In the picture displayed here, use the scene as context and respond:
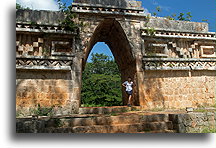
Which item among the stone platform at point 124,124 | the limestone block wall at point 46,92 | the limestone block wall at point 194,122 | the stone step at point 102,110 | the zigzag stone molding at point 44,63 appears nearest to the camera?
the stone platform at point 124,124

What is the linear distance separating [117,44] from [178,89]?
118 inches

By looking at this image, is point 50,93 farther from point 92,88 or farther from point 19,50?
point 92,88

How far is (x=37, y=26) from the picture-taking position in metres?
5.30

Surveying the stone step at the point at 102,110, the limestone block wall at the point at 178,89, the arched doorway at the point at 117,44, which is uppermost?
the arched doorway at the point at 117,44

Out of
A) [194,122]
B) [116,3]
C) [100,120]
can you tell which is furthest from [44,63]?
[194,122]

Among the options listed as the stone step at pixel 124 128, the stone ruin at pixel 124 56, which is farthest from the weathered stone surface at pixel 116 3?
the stone step at pixel 124 128

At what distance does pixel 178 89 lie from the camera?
5773 millimetres

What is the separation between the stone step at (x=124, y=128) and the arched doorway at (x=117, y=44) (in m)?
2.44

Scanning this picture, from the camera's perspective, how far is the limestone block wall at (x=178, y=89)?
5.63m

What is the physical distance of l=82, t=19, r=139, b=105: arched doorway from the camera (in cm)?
588

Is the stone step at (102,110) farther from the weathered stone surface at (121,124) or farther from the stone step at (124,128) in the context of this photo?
the stone step at (124,128)

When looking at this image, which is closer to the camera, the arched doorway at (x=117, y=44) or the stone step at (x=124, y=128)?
the stone step at (x=124, y=128)

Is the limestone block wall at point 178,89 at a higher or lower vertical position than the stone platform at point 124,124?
Result: higher

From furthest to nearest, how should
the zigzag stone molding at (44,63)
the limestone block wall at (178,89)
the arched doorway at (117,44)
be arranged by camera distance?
the arched doorway at (117,44) < the limestone block wall at (178,89) < the zigzag stone molding at (44,63)
